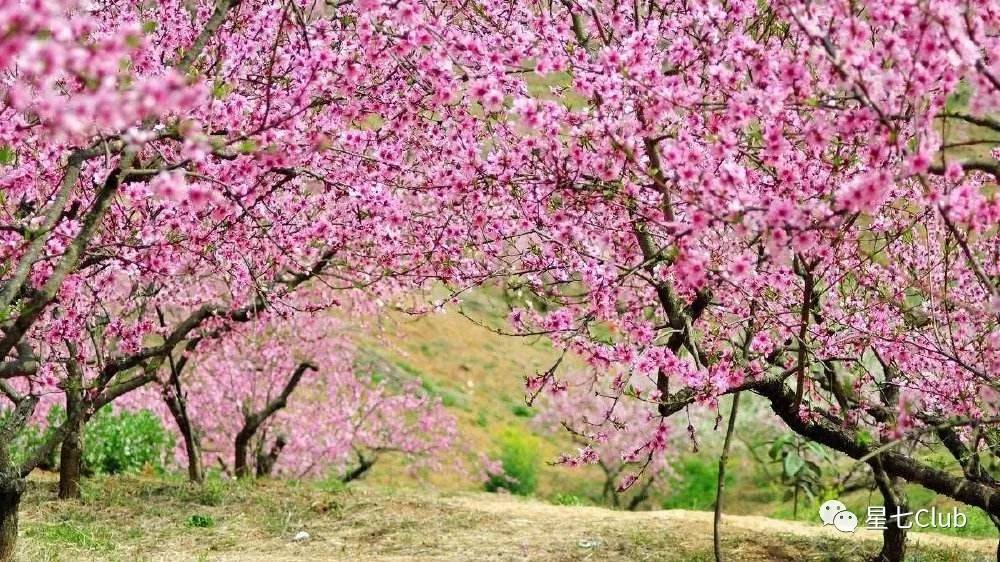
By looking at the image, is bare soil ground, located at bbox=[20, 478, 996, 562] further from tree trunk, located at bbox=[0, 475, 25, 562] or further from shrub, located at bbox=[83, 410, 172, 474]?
shrub, located at bbox=[83, 410, 172, 474]

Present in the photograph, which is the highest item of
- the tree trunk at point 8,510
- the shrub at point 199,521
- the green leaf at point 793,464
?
the green leaf at point 793,464

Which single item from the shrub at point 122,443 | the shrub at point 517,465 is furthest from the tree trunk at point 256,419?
the shrub at point 517,465

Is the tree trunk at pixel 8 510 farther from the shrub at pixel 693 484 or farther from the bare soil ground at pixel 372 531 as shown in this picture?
the shrub at pixel 693 484

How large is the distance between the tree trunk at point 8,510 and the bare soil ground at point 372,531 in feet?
1.56

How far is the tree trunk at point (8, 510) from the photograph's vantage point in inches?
245

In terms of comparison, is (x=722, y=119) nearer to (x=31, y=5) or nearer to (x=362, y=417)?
(x=31, y=5)

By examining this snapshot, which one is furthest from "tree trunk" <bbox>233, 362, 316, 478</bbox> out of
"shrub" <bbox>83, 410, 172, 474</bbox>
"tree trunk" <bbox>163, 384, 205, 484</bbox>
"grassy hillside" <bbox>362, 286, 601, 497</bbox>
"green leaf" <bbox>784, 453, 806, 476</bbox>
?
"green leaf" <bbox>784, 453, 806, 476</bbox>

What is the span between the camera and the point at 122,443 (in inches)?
506

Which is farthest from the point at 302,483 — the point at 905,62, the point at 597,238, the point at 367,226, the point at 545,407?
the point at 545,407

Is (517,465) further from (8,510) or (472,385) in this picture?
(8,510)

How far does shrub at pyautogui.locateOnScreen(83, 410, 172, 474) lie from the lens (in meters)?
12.5

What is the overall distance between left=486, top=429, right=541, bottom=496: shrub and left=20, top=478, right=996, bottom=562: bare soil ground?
916 cm

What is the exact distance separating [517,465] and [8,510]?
1448 centimetres

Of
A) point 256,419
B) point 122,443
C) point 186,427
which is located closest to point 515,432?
point 122,443
